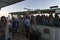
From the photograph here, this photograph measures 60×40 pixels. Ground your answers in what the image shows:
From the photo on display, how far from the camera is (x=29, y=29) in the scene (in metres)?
10.7

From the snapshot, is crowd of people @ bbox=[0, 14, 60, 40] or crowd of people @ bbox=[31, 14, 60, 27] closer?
crowd of people @ bbox=[0, 14, 60, 40]

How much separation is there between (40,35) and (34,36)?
415 millimetres

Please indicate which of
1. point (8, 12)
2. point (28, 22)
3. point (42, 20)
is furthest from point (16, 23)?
point (8, 12)

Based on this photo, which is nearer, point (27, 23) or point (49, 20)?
point (49, 20)

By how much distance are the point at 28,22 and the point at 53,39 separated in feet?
10.2

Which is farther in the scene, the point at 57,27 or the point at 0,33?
the point at 57,27

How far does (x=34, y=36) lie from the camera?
28.9 ft

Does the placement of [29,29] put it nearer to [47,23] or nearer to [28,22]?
[28,22]

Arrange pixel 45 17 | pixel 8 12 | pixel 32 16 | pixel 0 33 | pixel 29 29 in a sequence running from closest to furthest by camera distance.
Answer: pixel 0 33, pixel 45 17, pixel 29 29, pixel 32 16, pixel 8 12

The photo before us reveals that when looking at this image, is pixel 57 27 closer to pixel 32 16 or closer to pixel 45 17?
pixel 45 17

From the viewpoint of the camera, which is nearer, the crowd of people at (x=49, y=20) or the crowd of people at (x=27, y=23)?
the crowd of people at (x=27, y=23)

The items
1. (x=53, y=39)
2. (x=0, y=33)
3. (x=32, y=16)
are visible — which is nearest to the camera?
(x=0, y=33)

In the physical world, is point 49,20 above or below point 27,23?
above

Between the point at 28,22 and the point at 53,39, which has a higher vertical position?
the point at 28,22
